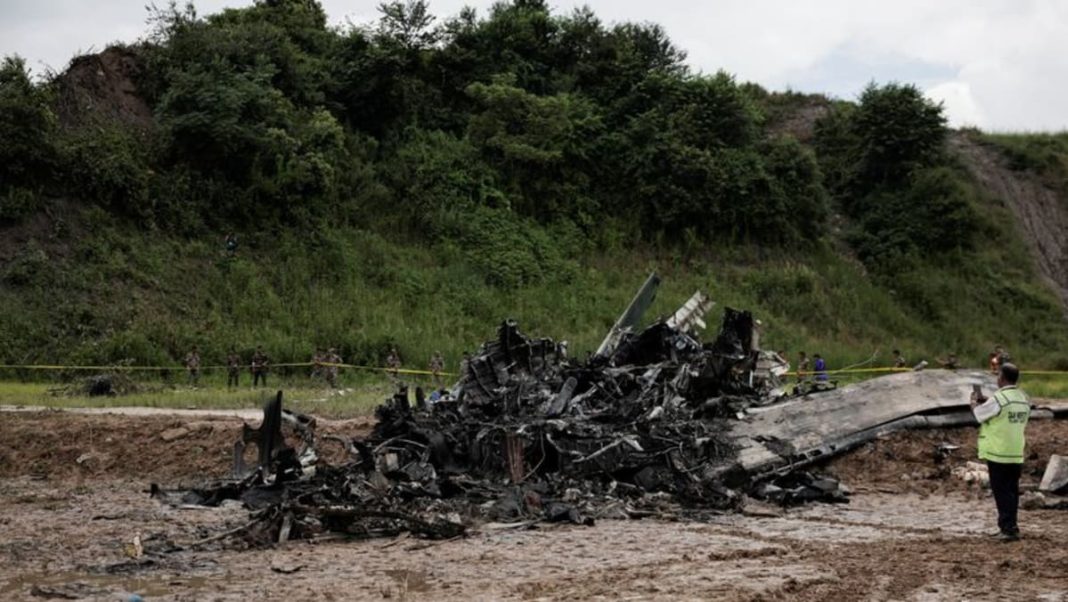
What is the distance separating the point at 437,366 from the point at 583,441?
13679 mm

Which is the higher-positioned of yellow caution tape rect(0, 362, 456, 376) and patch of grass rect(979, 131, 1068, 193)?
patch of grass rect(979, 131, 1068, 193)

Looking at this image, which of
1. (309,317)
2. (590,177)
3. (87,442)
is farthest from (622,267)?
(87,442)

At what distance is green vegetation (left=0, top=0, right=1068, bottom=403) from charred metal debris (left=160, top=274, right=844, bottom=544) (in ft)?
44.6

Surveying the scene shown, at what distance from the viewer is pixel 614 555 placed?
921 centimetres

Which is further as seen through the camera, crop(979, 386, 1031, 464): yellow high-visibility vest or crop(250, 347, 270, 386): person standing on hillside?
crop(250, 347, 270, 386): person standing on hillside

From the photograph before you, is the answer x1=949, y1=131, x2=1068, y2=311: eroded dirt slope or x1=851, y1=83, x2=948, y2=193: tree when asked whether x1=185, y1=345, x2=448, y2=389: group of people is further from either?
→ x1=949, y1=131, x2=1068, y2=311: eroded dirt slope

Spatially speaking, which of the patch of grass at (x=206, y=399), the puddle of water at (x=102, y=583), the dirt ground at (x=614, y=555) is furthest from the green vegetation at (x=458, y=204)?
the puddle of water at (x=102, y=583)

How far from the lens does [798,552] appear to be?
362 inches

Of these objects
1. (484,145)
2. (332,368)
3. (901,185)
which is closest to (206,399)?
(332,368)

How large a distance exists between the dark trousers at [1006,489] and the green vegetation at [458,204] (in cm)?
2002

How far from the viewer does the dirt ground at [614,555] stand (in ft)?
25.4

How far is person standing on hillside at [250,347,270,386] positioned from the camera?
24.9 metres

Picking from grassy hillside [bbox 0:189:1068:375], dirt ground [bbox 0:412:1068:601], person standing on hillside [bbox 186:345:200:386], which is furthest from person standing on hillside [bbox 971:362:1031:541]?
grassy hillside [bbox 0:189:1068:375]

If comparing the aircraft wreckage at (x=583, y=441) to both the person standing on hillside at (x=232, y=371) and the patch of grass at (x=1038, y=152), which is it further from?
the patch of grass at (x=1038, y=152)
